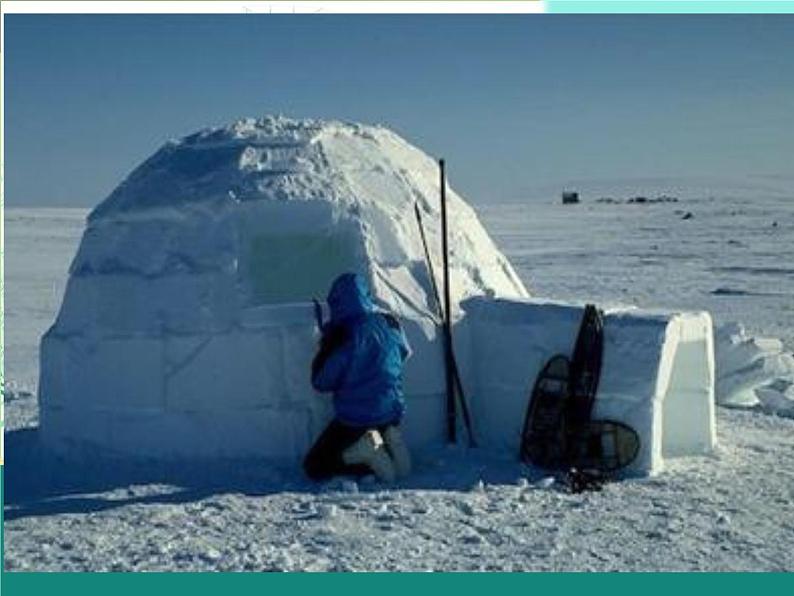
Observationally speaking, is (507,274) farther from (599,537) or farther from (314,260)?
(599,537)

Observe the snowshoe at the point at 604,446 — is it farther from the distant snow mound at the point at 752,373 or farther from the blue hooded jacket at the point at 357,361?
the distant snow mound at the point at 752,373

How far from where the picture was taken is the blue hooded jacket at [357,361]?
796cm

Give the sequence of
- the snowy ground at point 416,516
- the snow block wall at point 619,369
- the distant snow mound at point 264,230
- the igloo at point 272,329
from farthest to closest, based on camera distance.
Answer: the distant snow mound at point 264,230, the igloo at point 272,329, the snow block wall at point 619,369, the snowy ground at point 416,516

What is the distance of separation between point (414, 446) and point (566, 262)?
2322cm

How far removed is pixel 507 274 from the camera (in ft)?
33.5

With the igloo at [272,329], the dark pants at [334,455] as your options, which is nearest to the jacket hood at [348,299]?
the igloo at [272,329]

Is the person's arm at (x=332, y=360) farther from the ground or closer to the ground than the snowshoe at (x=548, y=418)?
farther from the ground

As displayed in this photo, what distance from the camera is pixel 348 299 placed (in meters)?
8.06

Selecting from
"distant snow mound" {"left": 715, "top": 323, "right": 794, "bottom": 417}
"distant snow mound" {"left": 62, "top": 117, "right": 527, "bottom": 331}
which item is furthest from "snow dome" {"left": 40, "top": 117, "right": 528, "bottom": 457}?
"distant snow mound" {"left": 715, "top": 323, "right": 794, "bottom": 417}

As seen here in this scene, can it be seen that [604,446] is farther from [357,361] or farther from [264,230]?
[264,230]

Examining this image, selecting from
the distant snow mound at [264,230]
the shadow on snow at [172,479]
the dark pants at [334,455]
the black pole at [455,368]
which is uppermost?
the distant snow mound at [264,230]

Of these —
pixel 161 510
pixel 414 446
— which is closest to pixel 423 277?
pixel 414 446

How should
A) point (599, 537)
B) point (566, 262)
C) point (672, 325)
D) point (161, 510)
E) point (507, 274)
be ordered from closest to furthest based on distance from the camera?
point (599, 537)
point (161, 510)
point (672, 325)
point (507, 274)
point (566, 262)

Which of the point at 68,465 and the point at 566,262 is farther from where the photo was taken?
the point at 566,262
